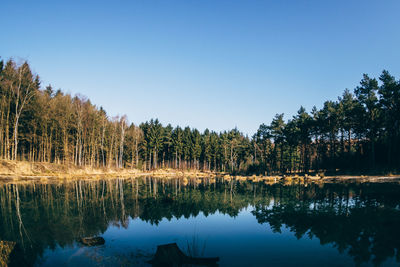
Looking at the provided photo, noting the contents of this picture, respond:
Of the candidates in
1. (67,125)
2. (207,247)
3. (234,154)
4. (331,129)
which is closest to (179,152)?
(234,154)

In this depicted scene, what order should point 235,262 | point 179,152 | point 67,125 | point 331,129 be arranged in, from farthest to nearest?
point 179,152 → point 331,129 → point 67,125 → point 235,262

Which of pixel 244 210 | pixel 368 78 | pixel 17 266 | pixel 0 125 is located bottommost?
pixel 244 210

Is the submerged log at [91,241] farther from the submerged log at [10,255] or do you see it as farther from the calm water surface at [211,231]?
the submerged log at [10,255]

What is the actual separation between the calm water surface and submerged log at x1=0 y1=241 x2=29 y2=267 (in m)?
0.78

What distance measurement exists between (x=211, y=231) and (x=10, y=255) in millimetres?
8581

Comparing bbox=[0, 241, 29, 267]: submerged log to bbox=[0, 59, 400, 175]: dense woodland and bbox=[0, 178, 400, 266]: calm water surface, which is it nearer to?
bbox=[0, 178, 400, 266]: calm water surface

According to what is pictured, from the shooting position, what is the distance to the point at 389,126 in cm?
4272

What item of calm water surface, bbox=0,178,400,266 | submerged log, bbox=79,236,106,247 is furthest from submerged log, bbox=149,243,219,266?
submerged log, bbox=79,236,106,247

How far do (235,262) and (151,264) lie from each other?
3.01m

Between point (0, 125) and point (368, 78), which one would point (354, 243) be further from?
point (0, 125)

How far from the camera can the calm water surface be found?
8.48 metres

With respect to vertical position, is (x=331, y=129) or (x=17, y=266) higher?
(x=331, y=129)

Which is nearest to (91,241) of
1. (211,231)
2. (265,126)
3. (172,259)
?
(172,259)

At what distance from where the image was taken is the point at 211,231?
485 inches
